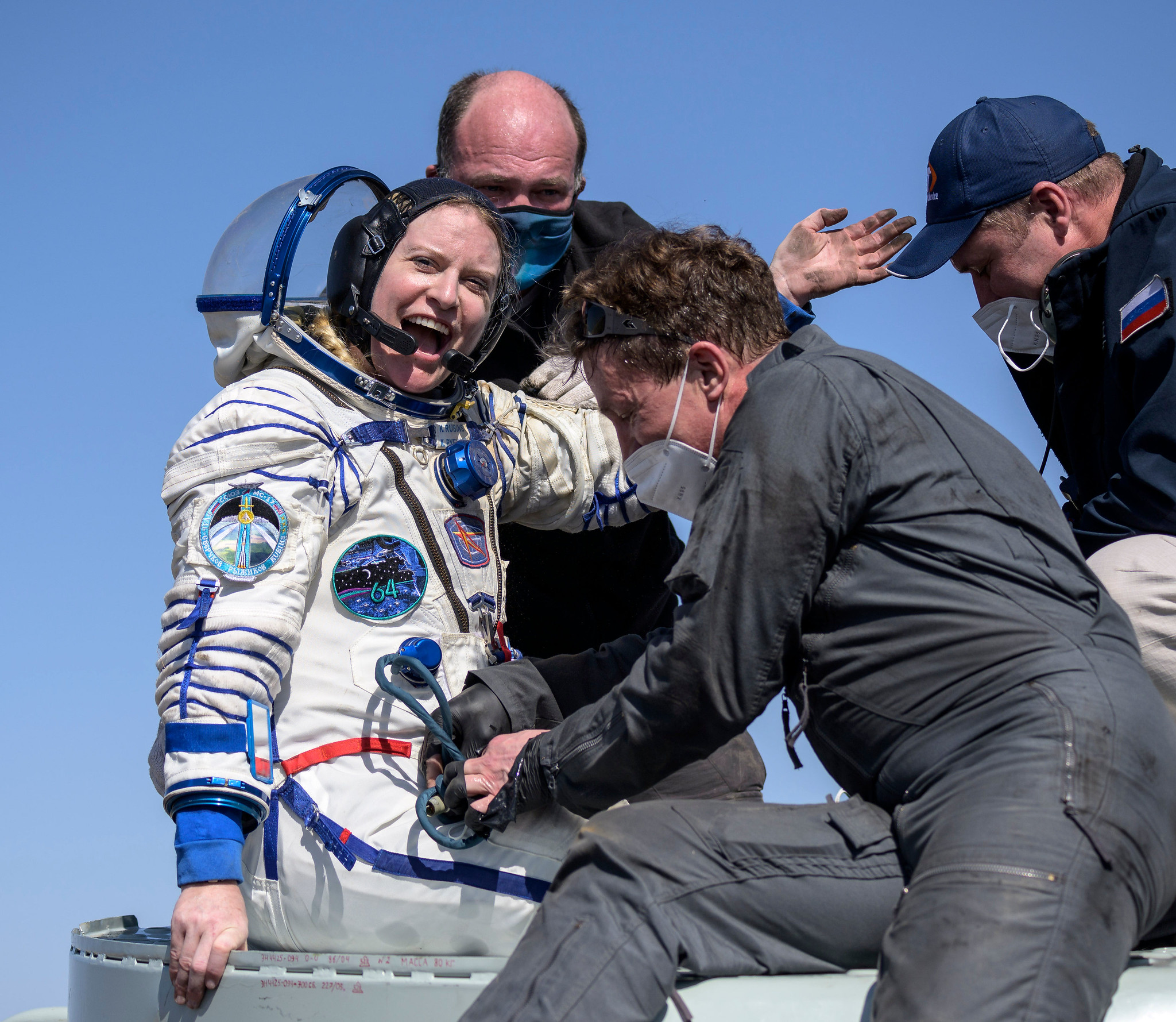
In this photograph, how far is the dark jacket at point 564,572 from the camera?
439 centimetres

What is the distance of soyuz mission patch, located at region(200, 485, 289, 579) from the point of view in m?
2.67

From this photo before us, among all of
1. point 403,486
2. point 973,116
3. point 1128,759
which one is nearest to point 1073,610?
point 1128,759

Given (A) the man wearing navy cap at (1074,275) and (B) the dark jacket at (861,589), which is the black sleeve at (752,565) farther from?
(A) the man wearing navy cap at (1074,275)


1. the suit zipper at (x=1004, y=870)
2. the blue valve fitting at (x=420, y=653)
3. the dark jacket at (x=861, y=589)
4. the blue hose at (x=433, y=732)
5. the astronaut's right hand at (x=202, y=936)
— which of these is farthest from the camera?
the blue valve fitting at (x=420, y=653)

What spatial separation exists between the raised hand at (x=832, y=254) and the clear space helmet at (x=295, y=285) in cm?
A: 111

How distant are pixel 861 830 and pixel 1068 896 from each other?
14.8 inches

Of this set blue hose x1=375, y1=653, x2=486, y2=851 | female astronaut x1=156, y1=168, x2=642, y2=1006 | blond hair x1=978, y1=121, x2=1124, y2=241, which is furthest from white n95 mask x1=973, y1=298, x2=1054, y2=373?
blue hose x1=375, y1=653, x2=486, y2=851

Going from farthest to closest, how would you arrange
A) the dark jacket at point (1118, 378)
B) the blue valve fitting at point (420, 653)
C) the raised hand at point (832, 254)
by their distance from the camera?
the raised hand at point (832, 254) < the dark jacket at point (1118, 378) < the blue valve fitting at point (420, 653)

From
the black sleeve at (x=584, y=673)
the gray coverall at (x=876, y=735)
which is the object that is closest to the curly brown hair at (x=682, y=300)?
the gray coverall at (x=876, y=735)

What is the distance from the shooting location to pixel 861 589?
2031mm

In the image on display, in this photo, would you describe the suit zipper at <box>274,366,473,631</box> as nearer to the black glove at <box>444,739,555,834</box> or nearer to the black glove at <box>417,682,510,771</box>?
the black glove at <box>417,682,510,771</box>

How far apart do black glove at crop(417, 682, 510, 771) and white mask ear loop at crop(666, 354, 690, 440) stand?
0.71 meters

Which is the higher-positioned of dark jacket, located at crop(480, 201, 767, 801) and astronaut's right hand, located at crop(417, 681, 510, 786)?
dark jacket, located at crop(480, 201, 767, 801)

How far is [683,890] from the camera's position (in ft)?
6.36
